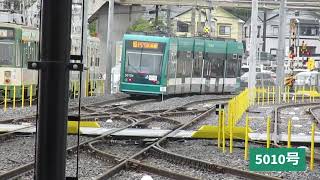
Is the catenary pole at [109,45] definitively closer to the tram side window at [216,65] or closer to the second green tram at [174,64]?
the second green tram at [174,64]

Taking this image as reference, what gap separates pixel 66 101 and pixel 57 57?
0.22 meters

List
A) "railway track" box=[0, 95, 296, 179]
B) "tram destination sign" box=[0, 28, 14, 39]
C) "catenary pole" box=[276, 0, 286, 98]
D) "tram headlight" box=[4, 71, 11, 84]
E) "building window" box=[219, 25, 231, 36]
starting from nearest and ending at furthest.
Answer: "railway track" box=[0, 95, 296, 179], "tram destination sign" box=[0, 28, 14, 39], "tram headlight" box=[4, 71, 11, 84], "catenary pole" box=[276, 0, 286, 98], "building window" box=[219, 25, 231, 36]

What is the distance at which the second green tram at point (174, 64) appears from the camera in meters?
28.3

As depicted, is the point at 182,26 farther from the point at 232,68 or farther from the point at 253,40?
the point at 253,40

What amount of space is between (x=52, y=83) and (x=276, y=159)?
5792mm

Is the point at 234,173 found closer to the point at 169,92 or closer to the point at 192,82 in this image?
the point at 169,92

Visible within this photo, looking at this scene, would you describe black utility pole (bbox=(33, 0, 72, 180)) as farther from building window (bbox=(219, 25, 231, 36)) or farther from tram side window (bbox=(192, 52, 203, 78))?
building window (bbox=(219, 25, 231, 36))

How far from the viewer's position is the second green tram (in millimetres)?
28312

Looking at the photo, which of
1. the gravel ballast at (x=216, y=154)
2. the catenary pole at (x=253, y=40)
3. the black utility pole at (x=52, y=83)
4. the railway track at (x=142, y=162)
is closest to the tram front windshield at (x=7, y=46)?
the railway track at (x=142, y=162)

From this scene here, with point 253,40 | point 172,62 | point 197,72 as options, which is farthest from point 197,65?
point 253,40

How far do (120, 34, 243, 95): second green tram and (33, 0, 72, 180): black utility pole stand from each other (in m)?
25.3

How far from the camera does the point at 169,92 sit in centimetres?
2973

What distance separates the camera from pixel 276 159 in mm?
8148

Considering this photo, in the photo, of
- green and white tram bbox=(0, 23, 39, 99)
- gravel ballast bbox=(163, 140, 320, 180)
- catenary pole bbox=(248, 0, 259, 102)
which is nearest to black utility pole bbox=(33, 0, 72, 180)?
gravel ballast bbox=(163, 140, 320, 180)
